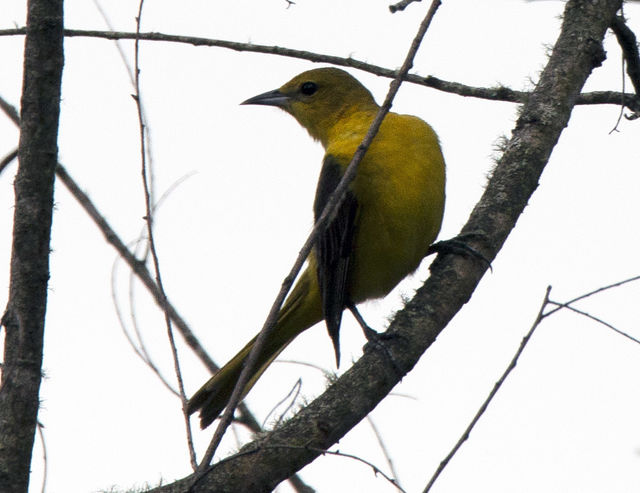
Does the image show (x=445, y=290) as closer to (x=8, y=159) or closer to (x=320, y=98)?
(x=8, y=159)

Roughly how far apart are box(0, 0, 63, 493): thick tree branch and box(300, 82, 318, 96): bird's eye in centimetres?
323

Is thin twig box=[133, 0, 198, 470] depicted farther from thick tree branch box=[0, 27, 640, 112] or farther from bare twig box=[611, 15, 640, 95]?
bare twig box=[611, 15, 640, 95]

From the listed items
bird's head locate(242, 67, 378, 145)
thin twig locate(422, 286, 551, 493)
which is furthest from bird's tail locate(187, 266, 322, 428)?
thin twig locate(422, 286, 551, 493)

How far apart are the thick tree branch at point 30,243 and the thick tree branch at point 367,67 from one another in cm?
68

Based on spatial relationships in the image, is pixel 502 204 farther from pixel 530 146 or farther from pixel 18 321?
pixel 18 321

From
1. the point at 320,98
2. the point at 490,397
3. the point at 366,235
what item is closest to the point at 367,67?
the point at 366,235

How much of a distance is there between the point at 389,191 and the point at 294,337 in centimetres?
96

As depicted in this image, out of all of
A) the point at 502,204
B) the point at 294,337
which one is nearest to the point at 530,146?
the point at 502,204

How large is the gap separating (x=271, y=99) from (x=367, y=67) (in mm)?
2099

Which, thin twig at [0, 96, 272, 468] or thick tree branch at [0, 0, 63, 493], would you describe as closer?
thick tree branch at [0, 0, 63, 493]

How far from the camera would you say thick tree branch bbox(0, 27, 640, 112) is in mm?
3148

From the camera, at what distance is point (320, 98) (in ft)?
17.8

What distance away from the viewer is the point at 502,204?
11.3 ft

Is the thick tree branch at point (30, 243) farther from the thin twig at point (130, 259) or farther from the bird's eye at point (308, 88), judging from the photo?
the bird's eye at point (308, 88)
